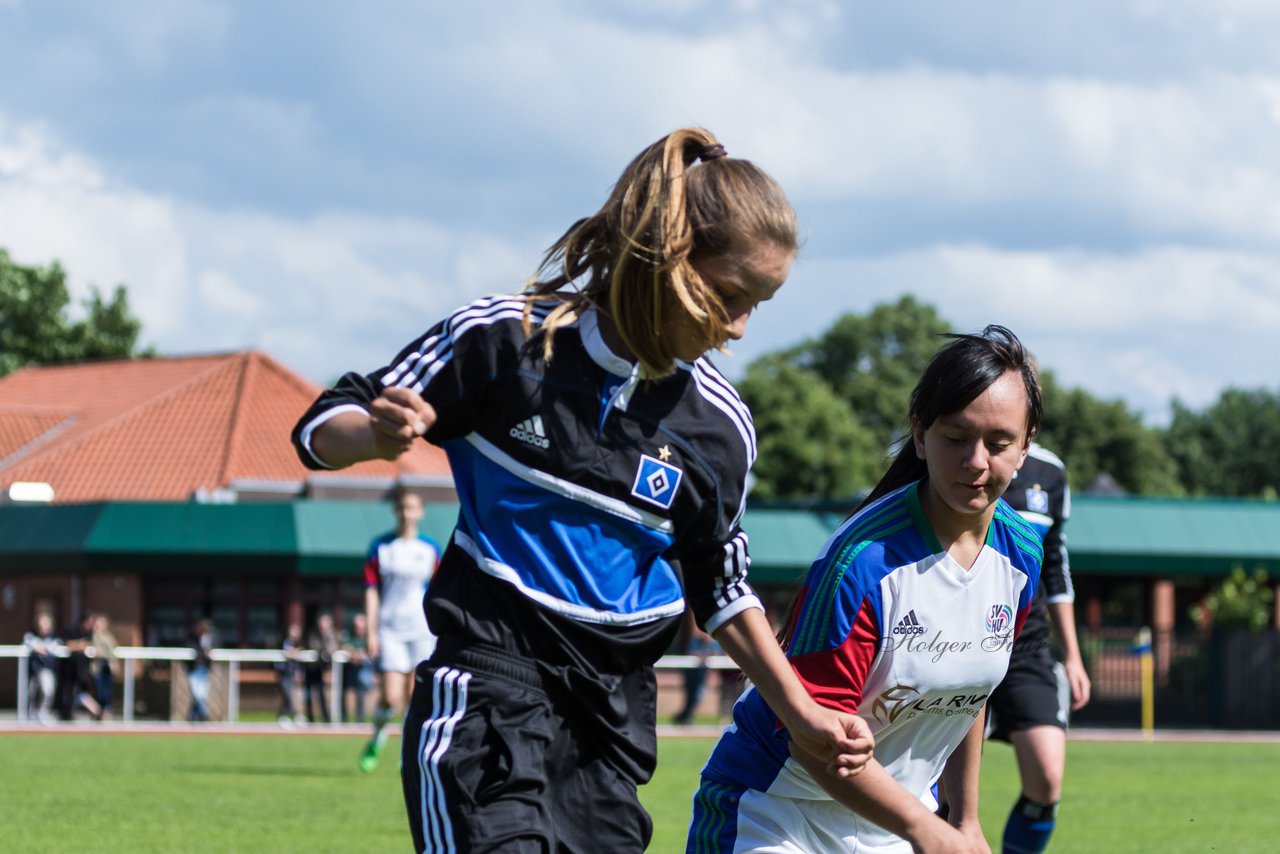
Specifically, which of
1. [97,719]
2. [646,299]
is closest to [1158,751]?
[97,719]

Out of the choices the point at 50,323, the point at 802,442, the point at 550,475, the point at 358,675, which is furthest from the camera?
the point at 802,442

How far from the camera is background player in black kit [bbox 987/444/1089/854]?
8.55 metres

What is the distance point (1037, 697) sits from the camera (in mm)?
8625

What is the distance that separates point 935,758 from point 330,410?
1831 mm

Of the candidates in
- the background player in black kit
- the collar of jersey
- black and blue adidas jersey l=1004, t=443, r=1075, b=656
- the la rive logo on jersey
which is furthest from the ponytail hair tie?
black and blue adidas jersey l=1004, t=443, r=1075, b=656

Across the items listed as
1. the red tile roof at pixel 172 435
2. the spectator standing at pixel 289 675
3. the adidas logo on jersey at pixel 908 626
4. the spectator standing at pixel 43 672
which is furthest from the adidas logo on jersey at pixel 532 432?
the red tile roof at pixel 172 435

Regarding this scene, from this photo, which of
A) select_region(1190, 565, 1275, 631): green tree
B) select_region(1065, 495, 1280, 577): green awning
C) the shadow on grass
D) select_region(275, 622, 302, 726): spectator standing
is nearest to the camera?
the shadow on grass

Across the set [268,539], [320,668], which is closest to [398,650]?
[320,668]

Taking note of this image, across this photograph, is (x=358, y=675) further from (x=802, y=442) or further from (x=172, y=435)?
(x=802, y=442)

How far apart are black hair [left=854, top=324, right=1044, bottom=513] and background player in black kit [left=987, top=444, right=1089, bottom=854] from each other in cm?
378

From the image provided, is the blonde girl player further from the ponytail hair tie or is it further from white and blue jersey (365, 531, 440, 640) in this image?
white and blue jersey (365, 531, 440, 640)

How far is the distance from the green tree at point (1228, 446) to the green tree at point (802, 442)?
2817 cm

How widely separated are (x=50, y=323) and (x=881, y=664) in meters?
70.9

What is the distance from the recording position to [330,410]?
4.09m
